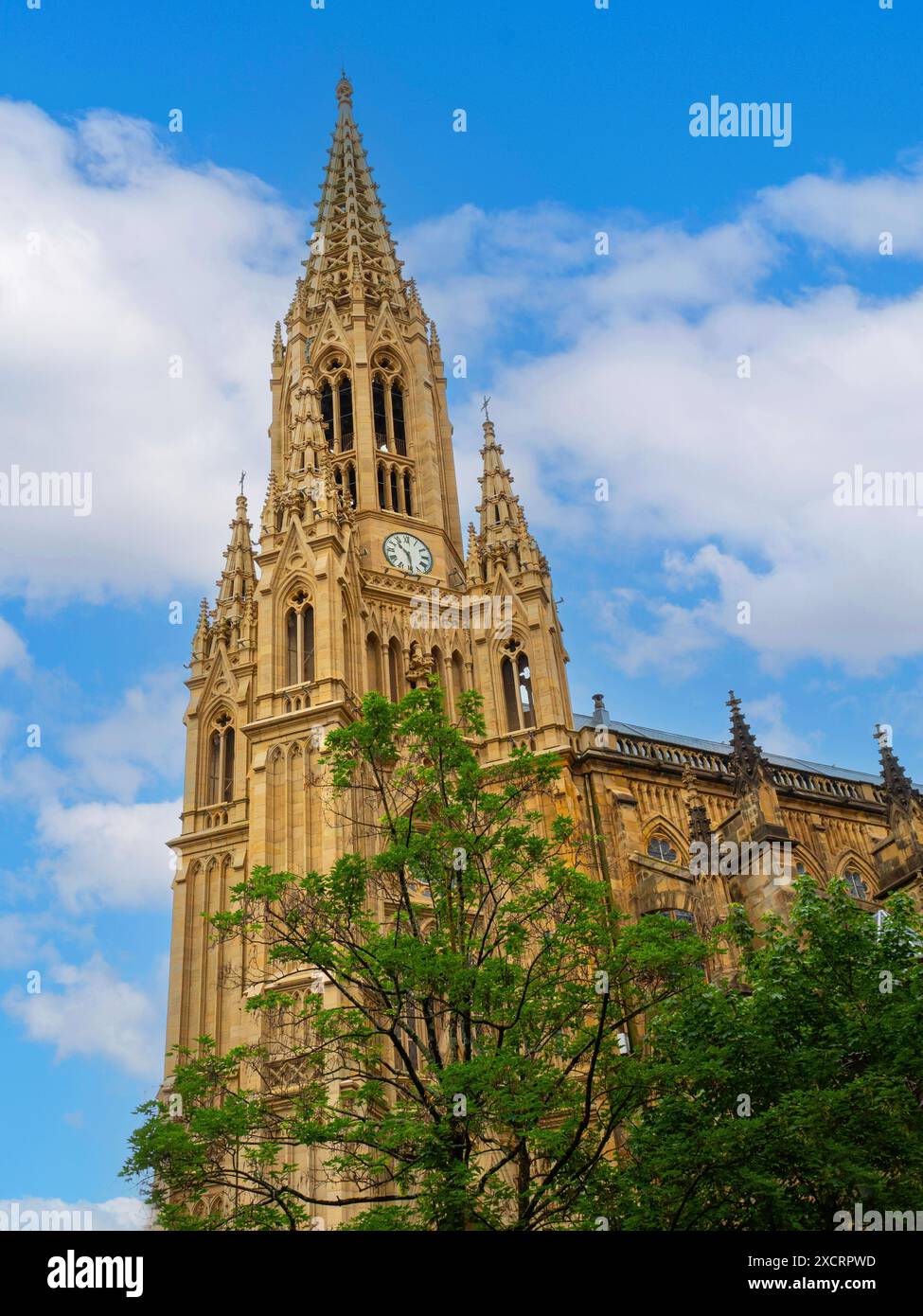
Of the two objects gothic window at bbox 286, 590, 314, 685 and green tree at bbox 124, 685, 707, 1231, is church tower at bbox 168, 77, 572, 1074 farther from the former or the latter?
green tree at bbox 124, 685, 707, 1231

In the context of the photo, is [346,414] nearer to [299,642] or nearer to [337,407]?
[337,407]


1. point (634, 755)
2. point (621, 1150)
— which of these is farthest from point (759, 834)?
point (621, 1150)

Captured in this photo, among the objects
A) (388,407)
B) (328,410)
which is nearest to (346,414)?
(328,410)

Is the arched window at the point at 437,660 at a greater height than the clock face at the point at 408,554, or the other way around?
the clock face at the point at 408,554

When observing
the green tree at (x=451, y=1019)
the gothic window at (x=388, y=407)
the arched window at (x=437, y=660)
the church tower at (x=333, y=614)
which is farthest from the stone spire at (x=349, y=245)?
the green tree at (x=451, y=1019)

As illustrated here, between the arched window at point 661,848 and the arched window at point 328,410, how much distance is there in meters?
19.9

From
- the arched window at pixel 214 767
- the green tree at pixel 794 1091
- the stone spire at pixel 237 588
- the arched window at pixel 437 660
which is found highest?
the stone spire at pixel 237 588

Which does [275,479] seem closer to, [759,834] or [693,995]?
[759,834]

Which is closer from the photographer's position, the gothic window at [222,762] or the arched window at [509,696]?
the gothic window at [222,762]

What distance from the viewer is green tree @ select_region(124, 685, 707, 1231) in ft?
61.8

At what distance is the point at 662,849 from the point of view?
42844 millimetres

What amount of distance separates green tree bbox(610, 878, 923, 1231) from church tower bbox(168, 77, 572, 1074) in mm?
12693

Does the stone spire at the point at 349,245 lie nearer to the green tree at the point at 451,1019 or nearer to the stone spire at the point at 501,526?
the stone spire at the point at 501,526

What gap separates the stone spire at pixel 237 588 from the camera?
4545 cm
